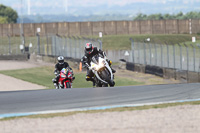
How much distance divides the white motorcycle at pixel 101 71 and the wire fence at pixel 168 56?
13130 millimetres

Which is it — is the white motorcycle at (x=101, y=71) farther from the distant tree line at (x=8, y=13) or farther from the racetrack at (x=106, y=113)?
the distant tree line at (x=8, y=13)

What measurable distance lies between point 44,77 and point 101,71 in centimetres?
1635

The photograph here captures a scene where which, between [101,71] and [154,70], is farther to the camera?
[154,70]

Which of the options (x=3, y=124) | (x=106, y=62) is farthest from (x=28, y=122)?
(x=106, y=62)

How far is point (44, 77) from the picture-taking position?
34.0m

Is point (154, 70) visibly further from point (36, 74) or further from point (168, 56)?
point (36, 74)

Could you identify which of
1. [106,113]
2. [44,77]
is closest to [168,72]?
[44,77]

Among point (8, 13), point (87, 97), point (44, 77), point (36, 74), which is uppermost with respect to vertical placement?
point (8, 13)

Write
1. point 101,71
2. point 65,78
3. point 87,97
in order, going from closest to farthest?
point 87,97 < point 101,71 < point 65,78

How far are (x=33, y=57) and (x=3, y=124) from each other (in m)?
39.5

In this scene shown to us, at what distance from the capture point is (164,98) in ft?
43.8

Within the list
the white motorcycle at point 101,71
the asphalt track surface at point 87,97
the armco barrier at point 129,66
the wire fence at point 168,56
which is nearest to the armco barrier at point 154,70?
the wire fence at point 168,56

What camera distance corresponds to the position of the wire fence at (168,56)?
3185cm

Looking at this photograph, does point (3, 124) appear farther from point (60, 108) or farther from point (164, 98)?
A: point (164, 98)
